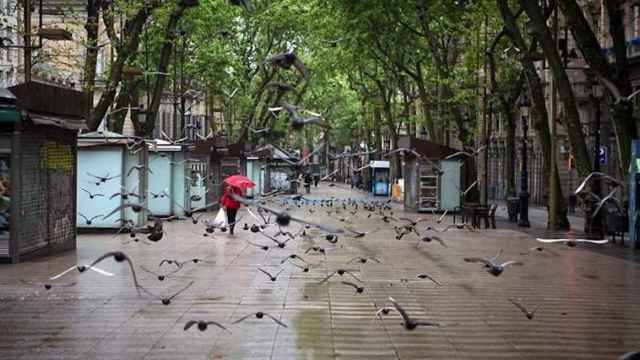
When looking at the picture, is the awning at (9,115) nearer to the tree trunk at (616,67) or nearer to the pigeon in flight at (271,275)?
the pigeon in flight at (271,275)

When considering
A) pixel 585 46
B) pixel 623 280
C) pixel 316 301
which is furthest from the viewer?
pixel 585 46

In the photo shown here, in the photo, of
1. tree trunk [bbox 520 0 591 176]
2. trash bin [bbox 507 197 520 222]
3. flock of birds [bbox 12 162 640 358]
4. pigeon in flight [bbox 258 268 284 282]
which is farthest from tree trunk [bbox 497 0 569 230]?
pigeon in flight [bbox 258 268 284 282]

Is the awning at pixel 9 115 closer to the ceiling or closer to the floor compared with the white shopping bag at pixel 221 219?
closer to the ceiling

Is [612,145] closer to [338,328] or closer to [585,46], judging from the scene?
[585,46]

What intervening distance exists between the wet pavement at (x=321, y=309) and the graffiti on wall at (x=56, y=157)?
1.82m

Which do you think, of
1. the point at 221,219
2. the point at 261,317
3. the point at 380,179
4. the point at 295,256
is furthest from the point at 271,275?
the point at 380,179

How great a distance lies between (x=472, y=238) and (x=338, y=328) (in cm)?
1592

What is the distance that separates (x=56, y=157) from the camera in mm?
19438

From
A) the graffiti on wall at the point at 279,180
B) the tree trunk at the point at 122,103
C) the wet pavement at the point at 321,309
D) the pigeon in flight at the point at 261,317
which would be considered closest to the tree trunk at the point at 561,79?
the wet pavement at the point at 321,309

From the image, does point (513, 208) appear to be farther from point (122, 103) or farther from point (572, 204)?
point (122, 103)

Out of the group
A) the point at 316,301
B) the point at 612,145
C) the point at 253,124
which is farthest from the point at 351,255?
the point at 253,124

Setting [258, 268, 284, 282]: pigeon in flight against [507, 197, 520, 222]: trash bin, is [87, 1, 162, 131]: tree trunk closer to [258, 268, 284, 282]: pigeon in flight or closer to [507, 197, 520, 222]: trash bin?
[258, 268, 284, 282]: pigeon in flight

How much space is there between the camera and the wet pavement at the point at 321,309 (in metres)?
9.55

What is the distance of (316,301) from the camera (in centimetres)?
1280
